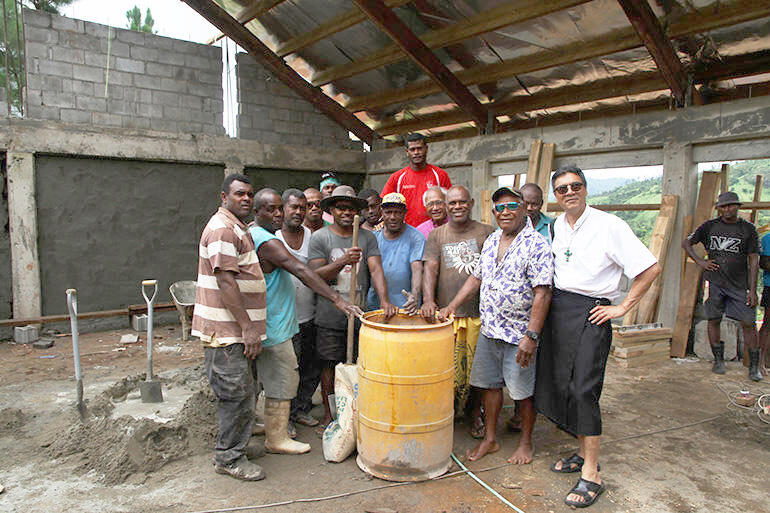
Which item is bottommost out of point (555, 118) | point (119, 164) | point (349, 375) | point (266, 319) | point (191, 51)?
point (349, 375)

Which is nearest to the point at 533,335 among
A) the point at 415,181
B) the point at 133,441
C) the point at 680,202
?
the point at 415,181

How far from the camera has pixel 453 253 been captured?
3846mm

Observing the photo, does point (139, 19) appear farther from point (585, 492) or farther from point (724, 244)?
point (585, 492)

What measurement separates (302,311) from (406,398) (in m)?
1.32

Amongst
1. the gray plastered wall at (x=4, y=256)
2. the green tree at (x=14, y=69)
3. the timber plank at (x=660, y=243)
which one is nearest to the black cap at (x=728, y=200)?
the timber plank at (x=660, y=243)

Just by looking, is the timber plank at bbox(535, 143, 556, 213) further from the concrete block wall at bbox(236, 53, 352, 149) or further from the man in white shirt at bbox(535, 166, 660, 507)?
the concrete block wall at bbox(236, 53, 352, 149)

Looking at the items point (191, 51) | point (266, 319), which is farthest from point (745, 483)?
point (191, 51)

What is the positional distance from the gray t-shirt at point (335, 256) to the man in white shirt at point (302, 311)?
10cm

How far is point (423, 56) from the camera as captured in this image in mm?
7230

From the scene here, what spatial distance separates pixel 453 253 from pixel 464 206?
0.36 m

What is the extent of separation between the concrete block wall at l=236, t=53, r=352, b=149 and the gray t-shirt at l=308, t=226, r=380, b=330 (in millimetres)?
5684

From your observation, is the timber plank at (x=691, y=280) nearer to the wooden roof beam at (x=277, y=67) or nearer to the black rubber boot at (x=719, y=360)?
the black rubber boot at (x=719, y=360)

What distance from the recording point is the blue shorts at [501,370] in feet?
11.0

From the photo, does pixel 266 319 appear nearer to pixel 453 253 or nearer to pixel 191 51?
pixel 453 253
